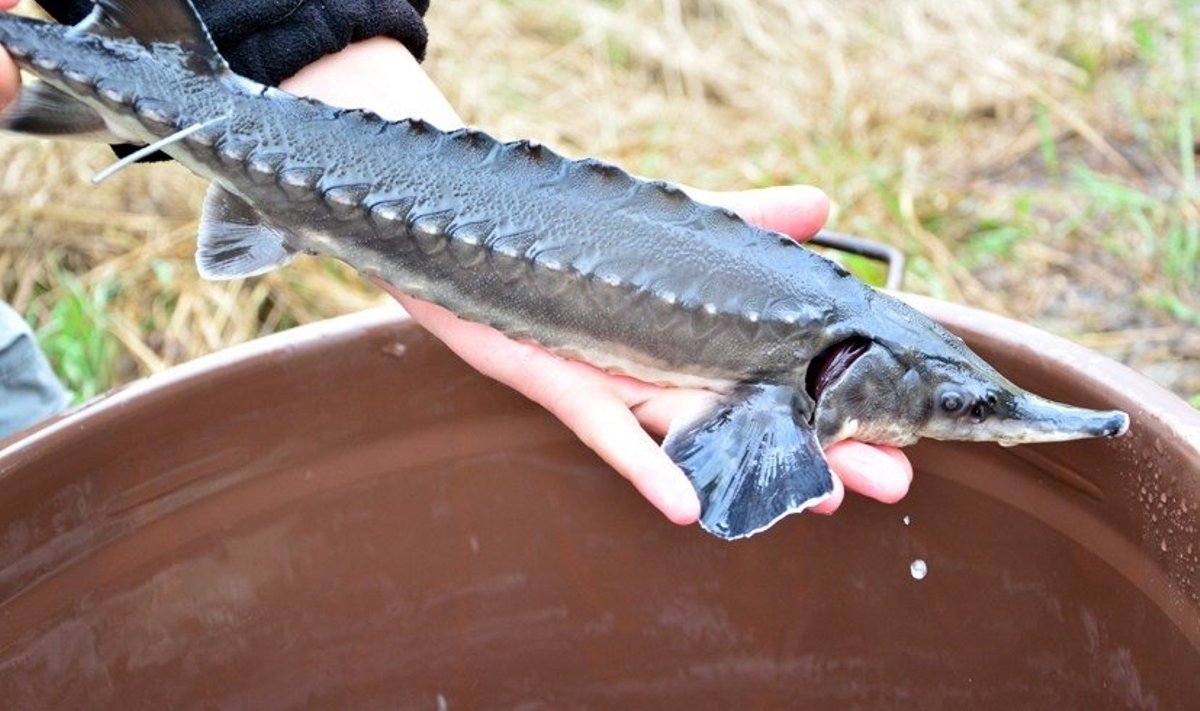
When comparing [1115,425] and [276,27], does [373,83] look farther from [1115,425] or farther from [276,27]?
[1115,425]

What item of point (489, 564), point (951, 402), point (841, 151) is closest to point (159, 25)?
point (489, 564)

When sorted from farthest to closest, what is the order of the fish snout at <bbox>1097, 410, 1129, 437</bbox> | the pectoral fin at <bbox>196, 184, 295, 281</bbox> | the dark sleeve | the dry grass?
the dry grass → the dark sleeve → the pectoral fin at <bbox>196, 184, 295, 281</bbox> → the fish snout at <bbox>1097, 410, 1129, 437</bbox>

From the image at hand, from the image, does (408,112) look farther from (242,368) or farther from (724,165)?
(724,165)

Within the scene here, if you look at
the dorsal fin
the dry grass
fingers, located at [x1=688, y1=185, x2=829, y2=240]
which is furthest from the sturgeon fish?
the dry grass

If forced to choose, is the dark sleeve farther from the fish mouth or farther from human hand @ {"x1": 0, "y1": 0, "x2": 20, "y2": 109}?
the fish mouth

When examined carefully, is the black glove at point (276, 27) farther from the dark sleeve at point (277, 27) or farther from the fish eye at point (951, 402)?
the fish eye at point (951, 402)

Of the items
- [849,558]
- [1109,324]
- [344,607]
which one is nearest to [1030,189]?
[1109,324]
